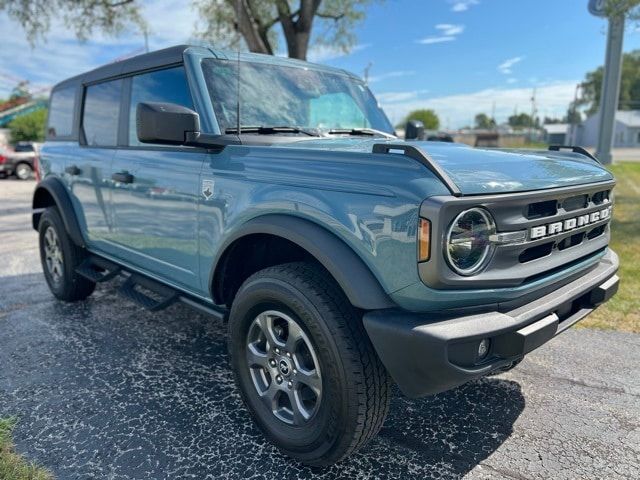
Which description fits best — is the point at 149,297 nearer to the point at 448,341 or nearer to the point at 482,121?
the point at 448,341

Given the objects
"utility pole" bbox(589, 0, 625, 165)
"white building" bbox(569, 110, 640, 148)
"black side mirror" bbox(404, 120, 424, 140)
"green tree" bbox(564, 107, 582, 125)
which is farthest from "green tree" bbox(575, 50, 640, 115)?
"black side mirror" bbox(404, 120, 424, 140)

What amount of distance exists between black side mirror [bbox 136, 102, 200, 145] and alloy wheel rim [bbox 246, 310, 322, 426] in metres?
1.04

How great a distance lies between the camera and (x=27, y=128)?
122 ft

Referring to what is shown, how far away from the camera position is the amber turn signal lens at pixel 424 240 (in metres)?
1.85

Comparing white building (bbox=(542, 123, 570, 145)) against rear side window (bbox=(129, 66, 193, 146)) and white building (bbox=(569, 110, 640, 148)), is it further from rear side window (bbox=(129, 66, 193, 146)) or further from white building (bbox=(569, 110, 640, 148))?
rear side window (bbox=(129, 66, 193, 146))

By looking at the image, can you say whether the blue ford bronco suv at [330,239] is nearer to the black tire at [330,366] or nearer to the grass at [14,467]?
the black tire at [330,366]

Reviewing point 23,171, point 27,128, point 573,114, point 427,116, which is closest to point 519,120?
point 427,116

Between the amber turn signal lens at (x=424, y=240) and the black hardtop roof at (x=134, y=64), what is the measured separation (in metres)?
2.06

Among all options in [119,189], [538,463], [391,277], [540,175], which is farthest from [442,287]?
[119,189]

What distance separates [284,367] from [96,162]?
8.21ft

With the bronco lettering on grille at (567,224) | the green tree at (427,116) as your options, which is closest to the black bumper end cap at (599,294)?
the bronco lettering on grille at (567,224)

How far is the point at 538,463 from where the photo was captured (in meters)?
2.39

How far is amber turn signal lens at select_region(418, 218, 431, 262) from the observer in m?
1.85

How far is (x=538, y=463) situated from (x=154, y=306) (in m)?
2.38
